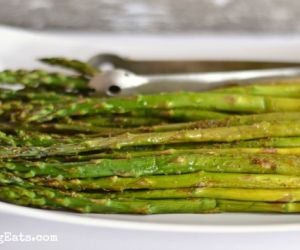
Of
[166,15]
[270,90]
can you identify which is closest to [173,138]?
[270,90]

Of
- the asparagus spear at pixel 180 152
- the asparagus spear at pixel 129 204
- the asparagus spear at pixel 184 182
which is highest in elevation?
the asparagus spear at pixel 180 152

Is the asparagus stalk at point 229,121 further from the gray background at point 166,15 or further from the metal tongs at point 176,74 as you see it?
the gray background at point 166,15

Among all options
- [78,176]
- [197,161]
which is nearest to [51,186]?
[78,176]

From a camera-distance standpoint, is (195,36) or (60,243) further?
(195,36)

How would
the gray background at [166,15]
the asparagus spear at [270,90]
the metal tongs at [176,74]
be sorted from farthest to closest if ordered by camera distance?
the gray background at [166,15] → the metal tongs at [176,74] → the asparagus spear at [270,90]

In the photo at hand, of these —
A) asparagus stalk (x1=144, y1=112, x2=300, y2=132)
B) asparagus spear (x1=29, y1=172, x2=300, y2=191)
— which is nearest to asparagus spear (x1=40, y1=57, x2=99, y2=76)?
asparagus stalk (x1=144, y1=112, x2=300, y2=132)

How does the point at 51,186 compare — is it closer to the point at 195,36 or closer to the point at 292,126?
the point at 292,126

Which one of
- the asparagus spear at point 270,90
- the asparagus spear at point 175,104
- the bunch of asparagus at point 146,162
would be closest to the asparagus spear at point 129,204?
the bunch of asparagus at point 146,162

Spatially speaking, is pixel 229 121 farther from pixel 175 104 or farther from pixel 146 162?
pixel 146 162
